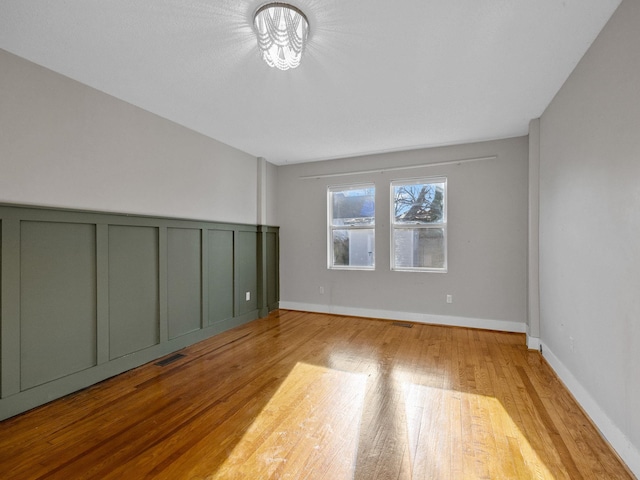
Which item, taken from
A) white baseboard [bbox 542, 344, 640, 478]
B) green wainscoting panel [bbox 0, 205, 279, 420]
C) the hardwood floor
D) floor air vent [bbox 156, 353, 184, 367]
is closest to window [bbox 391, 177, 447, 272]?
the hardwood floor

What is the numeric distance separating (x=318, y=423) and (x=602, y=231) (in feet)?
7.37

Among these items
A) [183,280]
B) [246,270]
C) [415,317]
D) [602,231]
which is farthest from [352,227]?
[602,231]

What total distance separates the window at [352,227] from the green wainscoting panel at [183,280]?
215 centimetres

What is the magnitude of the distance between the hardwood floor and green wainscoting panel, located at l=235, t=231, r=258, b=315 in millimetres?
1274

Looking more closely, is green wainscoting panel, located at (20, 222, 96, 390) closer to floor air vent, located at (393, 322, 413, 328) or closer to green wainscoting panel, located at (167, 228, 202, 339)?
green wainscoting panel, located at (167, 228, 202, 339)

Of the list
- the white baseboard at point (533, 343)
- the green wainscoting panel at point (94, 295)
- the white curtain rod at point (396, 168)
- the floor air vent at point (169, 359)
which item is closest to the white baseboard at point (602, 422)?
the white baseboard at point (533, 343)

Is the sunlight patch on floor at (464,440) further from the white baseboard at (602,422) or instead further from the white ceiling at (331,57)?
the white ceiling at (331,57)

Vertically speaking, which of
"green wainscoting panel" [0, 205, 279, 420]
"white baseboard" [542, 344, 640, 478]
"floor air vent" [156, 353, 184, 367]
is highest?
"green wainscoting panel" [0, 205, 279, 420]

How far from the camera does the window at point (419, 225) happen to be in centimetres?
432

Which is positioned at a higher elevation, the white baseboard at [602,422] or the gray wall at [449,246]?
the gray wall at [449,246]

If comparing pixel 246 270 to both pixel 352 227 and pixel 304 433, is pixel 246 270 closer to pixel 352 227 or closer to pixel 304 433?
pixel 352 227

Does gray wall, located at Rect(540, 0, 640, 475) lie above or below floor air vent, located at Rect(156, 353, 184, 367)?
above

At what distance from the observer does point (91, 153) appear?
2.59m

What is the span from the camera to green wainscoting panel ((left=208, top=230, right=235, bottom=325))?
3.87 meters
